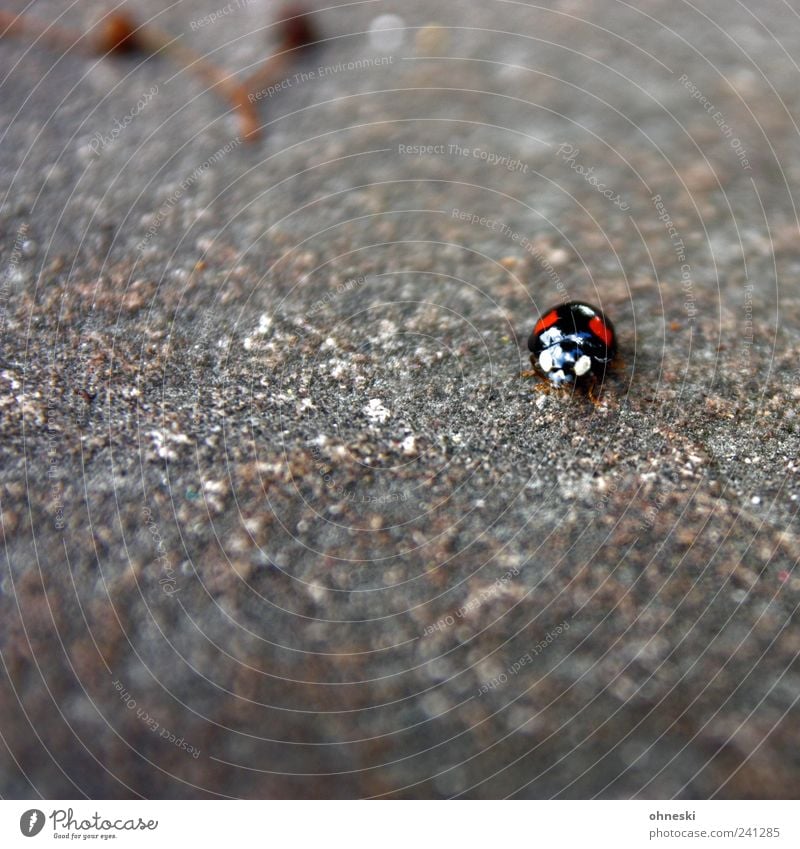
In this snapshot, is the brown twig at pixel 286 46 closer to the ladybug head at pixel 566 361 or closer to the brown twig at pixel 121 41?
the brown twig at pixel 121 41

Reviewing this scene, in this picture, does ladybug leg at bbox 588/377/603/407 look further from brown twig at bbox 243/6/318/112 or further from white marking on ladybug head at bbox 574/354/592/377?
brown twig at bbox 243/6/318/112

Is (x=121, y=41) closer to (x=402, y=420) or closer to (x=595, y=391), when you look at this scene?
(x=402, y=420)

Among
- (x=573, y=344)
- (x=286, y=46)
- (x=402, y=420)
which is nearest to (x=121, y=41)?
(x=286, y=46)

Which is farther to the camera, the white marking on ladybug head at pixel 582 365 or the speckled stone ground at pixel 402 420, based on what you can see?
the white marking on ladybug head at pixel 582 365

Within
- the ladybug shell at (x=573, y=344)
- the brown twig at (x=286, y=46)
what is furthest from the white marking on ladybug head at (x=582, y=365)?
the brown twig at (x=286, y=46)

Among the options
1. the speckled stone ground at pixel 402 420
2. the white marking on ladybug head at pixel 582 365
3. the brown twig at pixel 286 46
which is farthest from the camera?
the brown twig at pixel 286 46

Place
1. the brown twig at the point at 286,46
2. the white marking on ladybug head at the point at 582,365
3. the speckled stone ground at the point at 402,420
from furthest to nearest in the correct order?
1. the brown twig at the point at 286,46
2. the white marking on ladybug head at the point at 582,365
3. the speckled stone ground at the point at 402,420


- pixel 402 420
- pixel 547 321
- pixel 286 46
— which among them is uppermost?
pixel 286 46

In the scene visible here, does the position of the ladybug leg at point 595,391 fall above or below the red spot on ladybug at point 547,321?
below

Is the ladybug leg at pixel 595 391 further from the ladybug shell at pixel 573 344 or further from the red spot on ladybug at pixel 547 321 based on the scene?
the red spot on ladybug at pixel 547 321

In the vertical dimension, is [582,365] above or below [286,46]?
below
